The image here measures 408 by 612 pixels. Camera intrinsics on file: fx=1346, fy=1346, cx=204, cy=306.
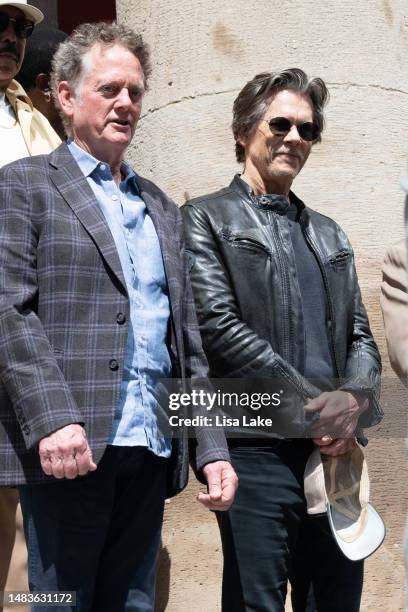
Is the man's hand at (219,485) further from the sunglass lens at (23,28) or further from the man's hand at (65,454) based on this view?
the sunglass lens at (23,28)

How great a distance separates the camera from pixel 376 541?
12.7ft

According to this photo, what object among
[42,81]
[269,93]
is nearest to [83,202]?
[269,93]

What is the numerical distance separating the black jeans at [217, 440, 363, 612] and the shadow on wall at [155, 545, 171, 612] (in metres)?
0.87

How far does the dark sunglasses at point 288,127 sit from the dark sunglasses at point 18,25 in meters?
0.92

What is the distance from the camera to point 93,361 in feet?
11.1

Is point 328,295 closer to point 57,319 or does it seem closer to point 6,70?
point 57,319

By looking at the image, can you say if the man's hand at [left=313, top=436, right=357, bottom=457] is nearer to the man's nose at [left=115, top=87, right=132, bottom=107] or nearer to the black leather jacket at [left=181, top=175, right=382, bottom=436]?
the black leather jacket at [left=181, top=175, right=382, bottom=436]

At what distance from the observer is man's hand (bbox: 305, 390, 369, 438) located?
389 cm

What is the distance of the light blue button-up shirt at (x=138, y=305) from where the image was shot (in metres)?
3.42

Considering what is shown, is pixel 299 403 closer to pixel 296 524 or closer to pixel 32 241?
pixel 296 524

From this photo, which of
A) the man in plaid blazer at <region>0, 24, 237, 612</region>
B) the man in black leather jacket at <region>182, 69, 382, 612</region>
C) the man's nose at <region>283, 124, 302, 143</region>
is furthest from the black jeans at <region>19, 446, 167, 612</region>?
the man's nose at <region>283, 124, 302, 143</region>

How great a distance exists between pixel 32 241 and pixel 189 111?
5.67ft

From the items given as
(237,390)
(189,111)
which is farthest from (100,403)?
(189,111)

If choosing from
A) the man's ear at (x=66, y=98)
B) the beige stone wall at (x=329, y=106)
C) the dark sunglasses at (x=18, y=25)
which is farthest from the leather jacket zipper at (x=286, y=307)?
the dark sunglasses at (x=18, y=25)
